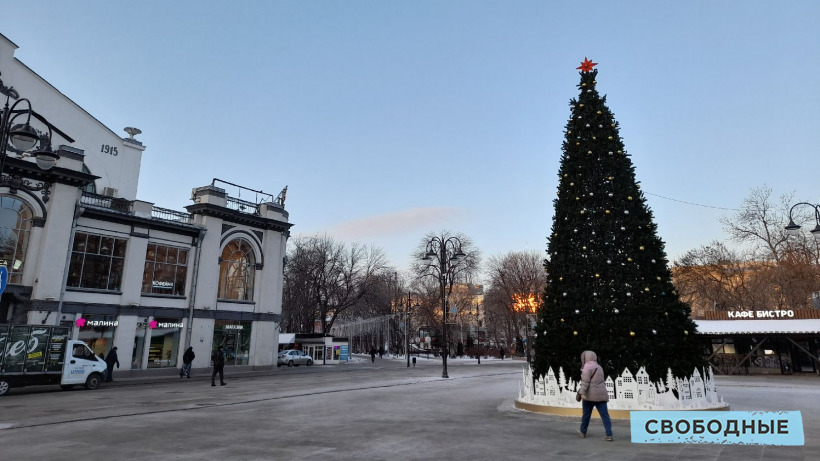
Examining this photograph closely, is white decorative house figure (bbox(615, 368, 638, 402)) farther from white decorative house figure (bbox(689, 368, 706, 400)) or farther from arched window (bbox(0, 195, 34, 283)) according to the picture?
arched window (bbox(0, 195, 34, 283))

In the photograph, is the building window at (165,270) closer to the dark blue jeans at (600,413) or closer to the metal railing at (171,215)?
the metal railing at (171,215)

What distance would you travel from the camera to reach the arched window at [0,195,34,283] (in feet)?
79.6

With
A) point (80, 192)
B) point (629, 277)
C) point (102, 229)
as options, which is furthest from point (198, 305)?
point (629, 277)

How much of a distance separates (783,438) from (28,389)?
25.3 meters

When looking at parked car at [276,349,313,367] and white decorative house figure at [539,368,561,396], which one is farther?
parked car at [276,349,313,367]

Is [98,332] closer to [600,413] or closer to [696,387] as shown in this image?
[600,413]

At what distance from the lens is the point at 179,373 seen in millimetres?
29547

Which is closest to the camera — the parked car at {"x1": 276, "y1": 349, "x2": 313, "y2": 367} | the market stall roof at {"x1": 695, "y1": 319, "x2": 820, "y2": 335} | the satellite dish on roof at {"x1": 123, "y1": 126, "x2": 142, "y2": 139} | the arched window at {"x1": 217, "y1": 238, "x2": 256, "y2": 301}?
the market stall roof at {"x1": 695, "y1": 319, "x2": 820, "y2": 335}

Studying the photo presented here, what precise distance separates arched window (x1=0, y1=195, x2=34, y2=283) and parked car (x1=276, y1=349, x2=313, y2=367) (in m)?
23.7

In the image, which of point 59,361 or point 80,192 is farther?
point 80,192

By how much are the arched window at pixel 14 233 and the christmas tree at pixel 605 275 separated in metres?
26.1

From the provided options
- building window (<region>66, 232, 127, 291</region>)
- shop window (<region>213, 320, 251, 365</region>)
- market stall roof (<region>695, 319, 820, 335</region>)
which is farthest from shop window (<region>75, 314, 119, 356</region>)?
market stall roof (<region>695, 319, 820, 335</region>)

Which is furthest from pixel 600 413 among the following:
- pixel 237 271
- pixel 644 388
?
pixel 237 271

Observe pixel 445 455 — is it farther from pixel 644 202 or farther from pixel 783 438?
pixel 644 202
